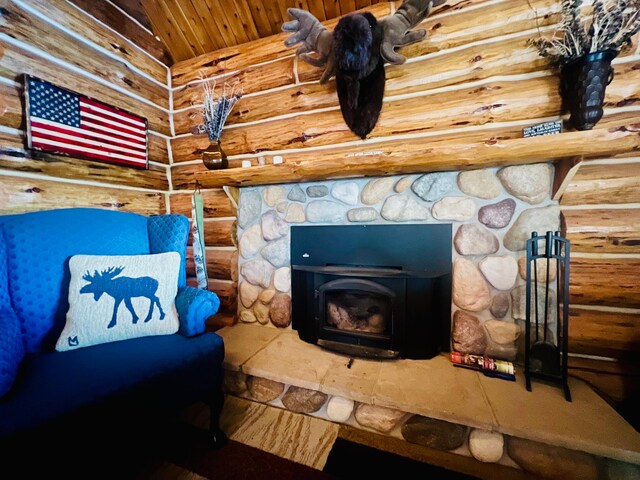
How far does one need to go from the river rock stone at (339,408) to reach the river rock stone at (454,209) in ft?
4.03

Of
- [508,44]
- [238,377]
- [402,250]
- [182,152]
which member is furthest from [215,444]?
[508,44]

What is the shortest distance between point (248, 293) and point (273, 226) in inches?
24.5

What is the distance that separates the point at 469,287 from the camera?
4.98ft

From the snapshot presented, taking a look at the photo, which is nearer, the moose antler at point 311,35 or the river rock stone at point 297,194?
the moose antler at point 311,35

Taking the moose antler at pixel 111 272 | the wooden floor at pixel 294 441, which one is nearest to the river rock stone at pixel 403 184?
the wooden floor at pixel 294 441

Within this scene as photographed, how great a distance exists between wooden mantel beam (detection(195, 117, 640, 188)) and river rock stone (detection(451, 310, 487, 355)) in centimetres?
94

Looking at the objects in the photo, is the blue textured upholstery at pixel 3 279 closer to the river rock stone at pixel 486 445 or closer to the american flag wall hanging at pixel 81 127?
the american flag wall hanging at pixel 81 127

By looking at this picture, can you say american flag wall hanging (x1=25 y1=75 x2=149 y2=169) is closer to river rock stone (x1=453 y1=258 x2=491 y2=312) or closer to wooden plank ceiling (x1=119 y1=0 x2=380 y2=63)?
wooden plank ceiling (x1=119 y1=0 x2=380 y2=63)

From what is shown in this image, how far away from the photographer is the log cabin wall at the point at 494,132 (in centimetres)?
128

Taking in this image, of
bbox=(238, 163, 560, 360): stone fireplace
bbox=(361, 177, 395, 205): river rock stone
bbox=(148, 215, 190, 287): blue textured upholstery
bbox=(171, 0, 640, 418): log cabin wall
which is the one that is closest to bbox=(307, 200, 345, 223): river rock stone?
bbox=(238, 163, 560, 360): stone fireplace

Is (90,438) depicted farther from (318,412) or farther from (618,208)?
(618,208)

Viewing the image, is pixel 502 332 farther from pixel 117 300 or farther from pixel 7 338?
pixel 7 338

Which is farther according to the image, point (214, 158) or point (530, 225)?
point (214, 158)

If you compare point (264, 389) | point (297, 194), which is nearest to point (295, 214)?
point (297, 194)
